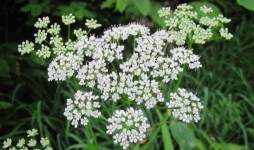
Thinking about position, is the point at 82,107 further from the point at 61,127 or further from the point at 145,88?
the point at 61,127

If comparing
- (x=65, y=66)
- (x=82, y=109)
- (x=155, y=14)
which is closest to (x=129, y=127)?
(x=82, y=109)

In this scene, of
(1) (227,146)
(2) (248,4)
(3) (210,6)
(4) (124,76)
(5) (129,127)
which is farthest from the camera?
(1) (227,146)

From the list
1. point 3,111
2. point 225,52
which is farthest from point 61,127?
point 225,52

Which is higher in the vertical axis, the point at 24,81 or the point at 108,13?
the point at 108,13

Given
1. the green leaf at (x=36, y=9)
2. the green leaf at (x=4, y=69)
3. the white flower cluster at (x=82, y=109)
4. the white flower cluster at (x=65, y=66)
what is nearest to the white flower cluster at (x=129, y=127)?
the white flower cluster at (x=82, y=109)

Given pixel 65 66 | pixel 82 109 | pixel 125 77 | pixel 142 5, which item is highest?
pixel 142 5

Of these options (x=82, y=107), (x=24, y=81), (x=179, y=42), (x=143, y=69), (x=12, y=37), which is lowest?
(x=82, y=107)

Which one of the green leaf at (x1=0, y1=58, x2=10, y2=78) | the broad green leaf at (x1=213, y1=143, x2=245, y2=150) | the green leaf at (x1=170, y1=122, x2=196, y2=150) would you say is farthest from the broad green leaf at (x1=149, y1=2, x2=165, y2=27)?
the broad green leaf at (x1=213, y1=143, x2=245, y2=150)

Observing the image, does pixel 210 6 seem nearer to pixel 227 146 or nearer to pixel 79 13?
pixel 79 13
